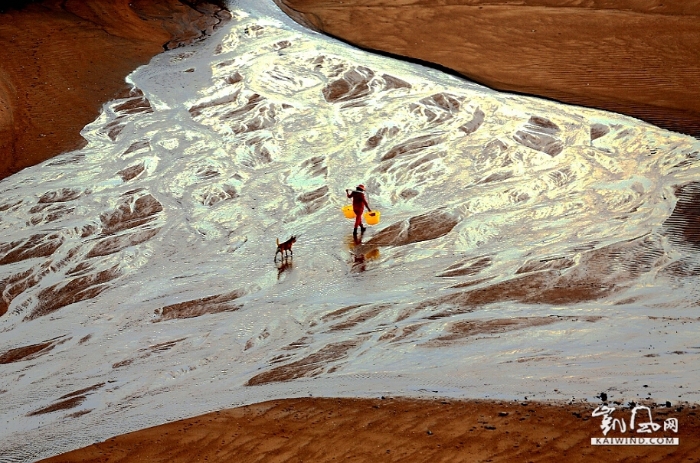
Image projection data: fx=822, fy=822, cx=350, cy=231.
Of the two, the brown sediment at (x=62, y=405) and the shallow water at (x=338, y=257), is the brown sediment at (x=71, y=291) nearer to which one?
the shallow water at (x=338, y=257)

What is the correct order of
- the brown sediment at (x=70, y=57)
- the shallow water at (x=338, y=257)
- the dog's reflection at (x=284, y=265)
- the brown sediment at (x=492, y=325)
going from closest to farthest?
the shallow water at (x=338, y=257)
the brown sediment at (x=492, y=325)
the dog's reflection at (x=284, y=265)
the brown sediment at (x=70, y=57)

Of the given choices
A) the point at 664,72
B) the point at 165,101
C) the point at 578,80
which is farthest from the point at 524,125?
the point at 165,101

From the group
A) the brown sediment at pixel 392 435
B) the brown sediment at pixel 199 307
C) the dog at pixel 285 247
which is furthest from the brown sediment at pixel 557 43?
the brown sediment at pixel 392 435

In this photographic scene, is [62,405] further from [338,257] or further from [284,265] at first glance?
[338,257]

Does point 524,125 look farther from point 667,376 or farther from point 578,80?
point 667,376
